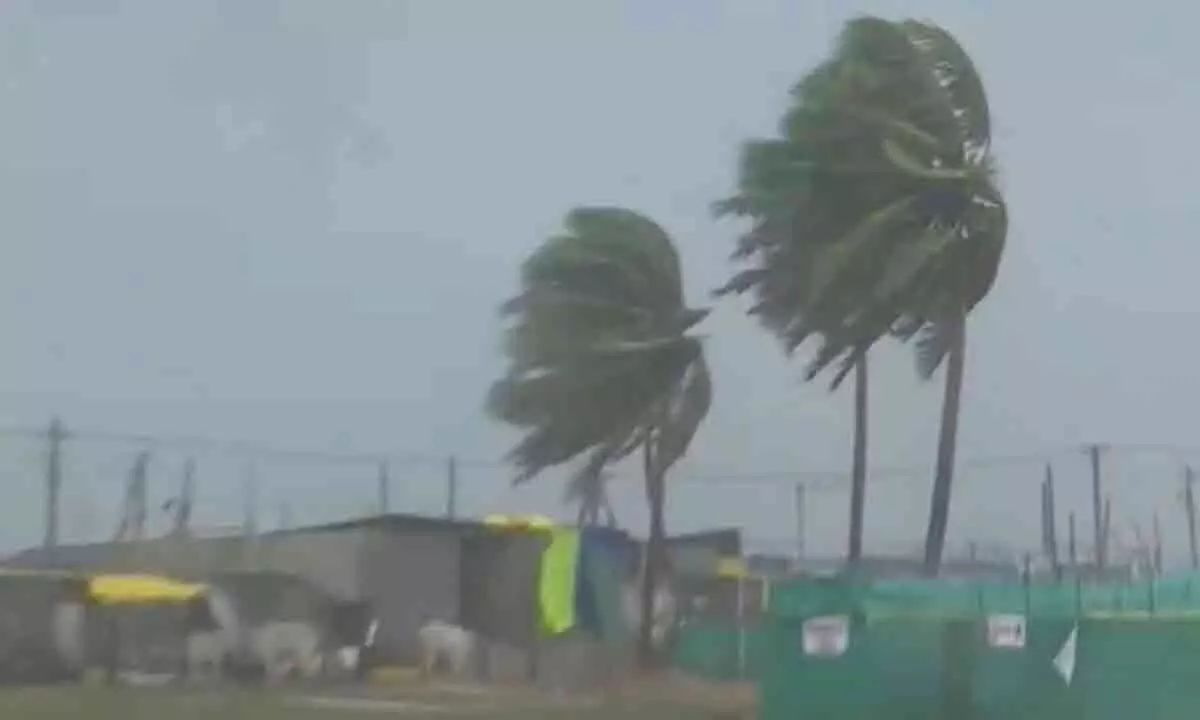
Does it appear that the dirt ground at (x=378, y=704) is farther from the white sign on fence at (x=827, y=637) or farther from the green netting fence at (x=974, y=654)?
the white sign on fence at (x=827, y=637)

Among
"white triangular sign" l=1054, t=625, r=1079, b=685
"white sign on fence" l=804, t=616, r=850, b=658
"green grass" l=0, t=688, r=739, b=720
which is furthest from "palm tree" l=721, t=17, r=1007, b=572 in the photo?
"white triangular sign" l=1054, t=625, r=1079, b=685

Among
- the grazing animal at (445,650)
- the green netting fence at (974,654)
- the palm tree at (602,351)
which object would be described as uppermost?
the palm tree at (602,351)

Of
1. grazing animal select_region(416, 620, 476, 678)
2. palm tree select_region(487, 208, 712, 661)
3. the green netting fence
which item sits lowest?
grazing animal select_region(416, 620, 476, 678)

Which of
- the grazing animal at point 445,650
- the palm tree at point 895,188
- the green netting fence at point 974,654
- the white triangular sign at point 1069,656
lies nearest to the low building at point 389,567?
the grazing animal at point 445,650

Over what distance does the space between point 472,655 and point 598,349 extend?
604 centimetres

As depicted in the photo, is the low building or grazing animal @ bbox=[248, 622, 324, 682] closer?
grazing animal @ bbox=[248, 622, 324, 682]

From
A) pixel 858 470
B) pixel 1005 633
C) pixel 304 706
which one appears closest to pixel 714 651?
pixel 858 470

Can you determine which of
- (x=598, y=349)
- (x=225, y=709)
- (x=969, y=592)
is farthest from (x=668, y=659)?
(x=969, y=592)

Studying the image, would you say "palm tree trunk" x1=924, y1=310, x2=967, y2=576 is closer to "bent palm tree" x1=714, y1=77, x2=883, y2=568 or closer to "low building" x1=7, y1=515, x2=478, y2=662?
"bent palm tree" x1=714, y1=77, x2=883, y2=568

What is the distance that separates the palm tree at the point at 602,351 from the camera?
4450cm

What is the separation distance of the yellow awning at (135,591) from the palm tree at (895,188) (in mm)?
13940

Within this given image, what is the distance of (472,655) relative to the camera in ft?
148

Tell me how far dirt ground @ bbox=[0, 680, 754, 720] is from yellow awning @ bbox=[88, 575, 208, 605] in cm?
410

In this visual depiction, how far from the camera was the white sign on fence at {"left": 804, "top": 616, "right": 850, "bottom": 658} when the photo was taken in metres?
24.2
